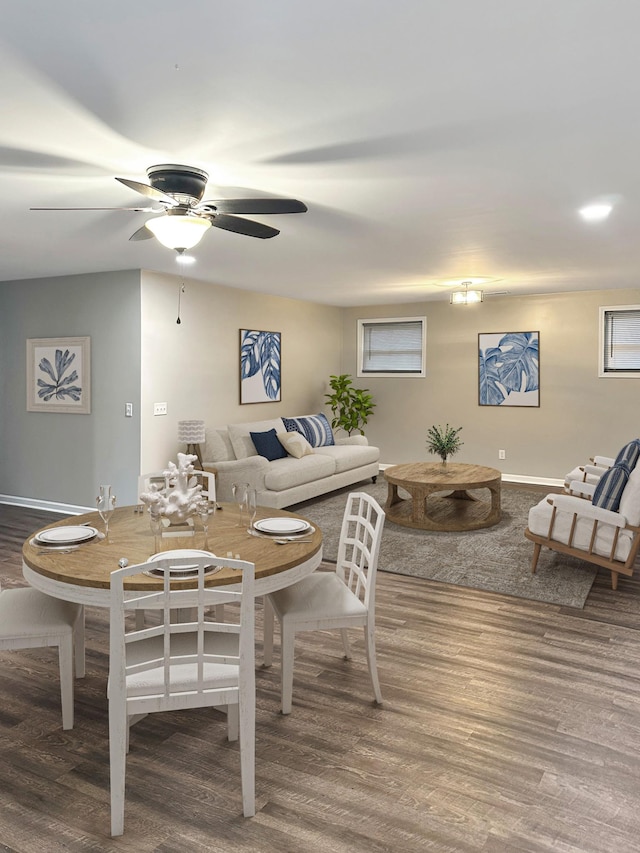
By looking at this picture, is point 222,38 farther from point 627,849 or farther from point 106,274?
point 106,274

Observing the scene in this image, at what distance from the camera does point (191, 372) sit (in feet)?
21.4

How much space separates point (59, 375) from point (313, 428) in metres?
2.99

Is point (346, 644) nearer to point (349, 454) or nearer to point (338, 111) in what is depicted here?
point (338, 111)

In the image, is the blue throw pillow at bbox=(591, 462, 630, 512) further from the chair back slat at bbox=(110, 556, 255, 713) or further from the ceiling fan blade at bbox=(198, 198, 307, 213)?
the chair back slat at bbox=(110, 556, 255, 713)

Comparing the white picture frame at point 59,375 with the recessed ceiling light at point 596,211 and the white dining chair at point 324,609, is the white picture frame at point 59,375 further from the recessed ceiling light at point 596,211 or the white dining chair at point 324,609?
the recessed ceiling light at point 596,211

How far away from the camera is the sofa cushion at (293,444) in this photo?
700cm

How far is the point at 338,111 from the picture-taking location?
2.27 metres

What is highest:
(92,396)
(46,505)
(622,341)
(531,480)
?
(622,341)

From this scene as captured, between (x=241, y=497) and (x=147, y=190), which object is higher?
(x=147, y=190)

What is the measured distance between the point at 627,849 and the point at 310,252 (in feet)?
13.7

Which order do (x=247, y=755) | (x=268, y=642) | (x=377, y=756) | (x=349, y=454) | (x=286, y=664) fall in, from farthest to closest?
(x=349, y=454)
(x=268, y=642)
(x=286, y=664)
(x=377, y=756)
(x=247, y=755)

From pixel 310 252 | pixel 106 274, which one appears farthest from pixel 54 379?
pixel 310 252

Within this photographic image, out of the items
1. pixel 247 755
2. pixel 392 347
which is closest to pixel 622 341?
pixel 392 347

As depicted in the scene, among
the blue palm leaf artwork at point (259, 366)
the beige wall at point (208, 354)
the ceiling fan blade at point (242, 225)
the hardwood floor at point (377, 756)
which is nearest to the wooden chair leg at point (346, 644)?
the hardwood floor at point (377, 756)
